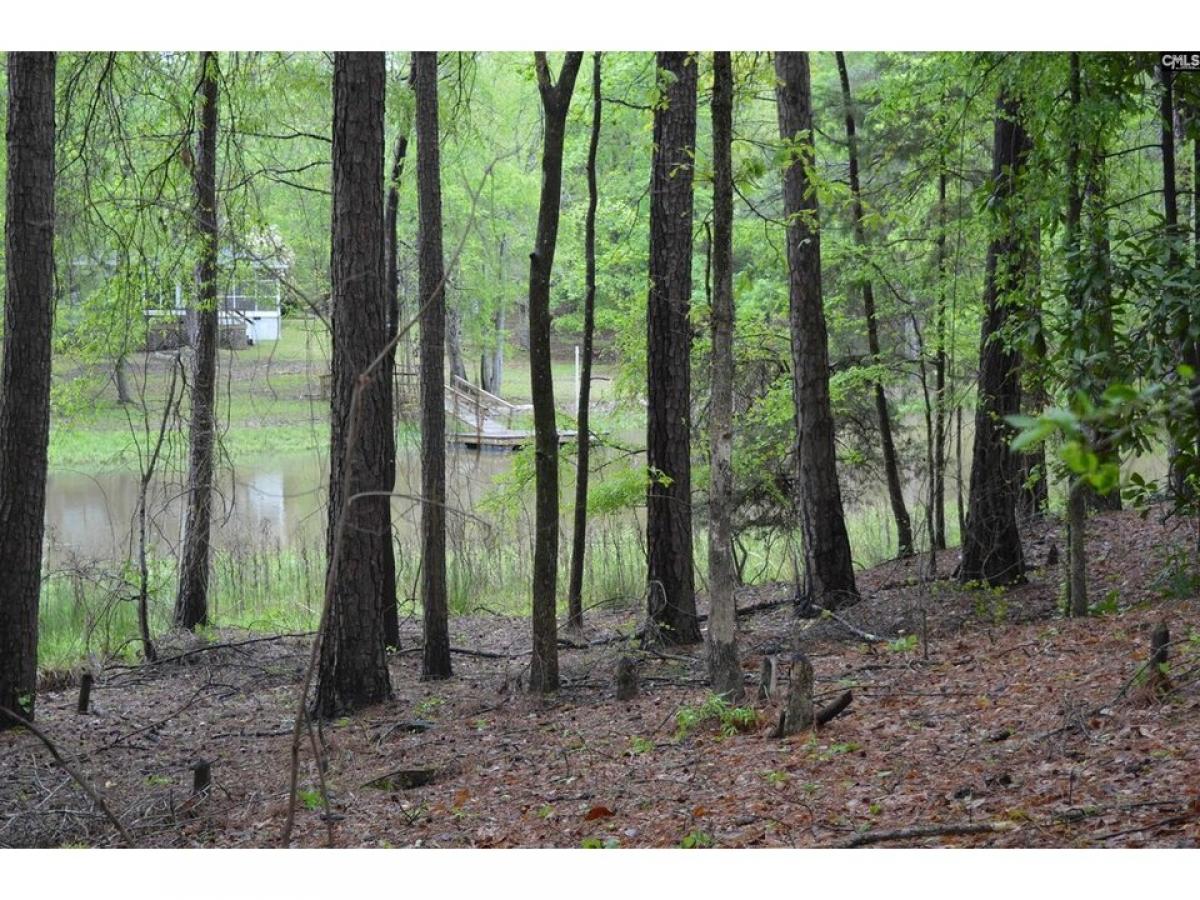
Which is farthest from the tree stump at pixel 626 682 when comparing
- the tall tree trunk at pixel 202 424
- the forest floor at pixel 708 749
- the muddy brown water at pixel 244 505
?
the muddy brown water at pixel 244 505

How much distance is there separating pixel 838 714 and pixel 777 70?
5164 mm

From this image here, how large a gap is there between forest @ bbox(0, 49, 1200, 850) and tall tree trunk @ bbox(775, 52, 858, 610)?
30mm

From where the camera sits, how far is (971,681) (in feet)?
18.1

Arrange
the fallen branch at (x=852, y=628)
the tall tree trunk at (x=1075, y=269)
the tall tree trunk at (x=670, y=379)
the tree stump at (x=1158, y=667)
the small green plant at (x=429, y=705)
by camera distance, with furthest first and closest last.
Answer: the tall tree trunk at (x=670, y=379) → the fallen branch at (x=852, y=628) → the small green plant at (x=429, y=705) → the tall tree trunk at (x=1075, y=269) → the tree stump at (x=1158, y=667)

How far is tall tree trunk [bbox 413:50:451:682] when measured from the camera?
7.05 meters

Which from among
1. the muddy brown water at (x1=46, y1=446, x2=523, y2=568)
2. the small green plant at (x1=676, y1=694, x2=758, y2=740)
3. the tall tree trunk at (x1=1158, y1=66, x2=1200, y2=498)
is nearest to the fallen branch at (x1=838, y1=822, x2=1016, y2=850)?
the tall tree trunk at (x1=1158, y1=66, x2=1200, y2=498)

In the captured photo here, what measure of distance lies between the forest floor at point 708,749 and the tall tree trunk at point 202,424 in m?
1.56

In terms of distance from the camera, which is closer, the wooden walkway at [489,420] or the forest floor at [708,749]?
the forest floor at [708,749]

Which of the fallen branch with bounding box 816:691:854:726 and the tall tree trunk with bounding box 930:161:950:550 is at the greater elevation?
the tall tree trunk with bounding box 930:161:950:550

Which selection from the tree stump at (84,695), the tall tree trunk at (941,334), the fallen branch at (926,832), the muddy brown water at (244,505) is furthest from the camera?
the muddy brown water at (244,505)

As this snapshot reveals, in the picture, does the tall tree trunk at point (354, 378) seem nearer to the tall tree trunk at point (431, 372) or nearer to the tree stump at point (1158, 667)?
the tall tree trunk at point (431, 372)

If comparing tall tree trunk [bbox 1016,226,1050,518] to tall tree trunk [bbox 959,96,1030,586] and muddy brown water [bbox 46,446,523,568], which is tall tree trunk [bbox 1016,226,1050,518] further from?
muddy brown water [bbox 46,446,523,568]

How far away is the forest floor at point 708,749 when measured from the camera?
12.2 feet

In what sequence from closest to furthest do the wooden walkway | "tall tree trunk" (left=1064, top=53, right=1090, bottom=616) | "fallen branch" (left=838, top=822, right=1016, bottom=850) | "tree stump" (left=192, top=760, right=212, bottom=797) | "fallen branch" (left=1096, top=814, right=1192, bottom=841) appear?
"fallen branch" (left=1096, top=814, right=1192, bottom=841) < "fallen branch" (left=838, top=822, right=1016, bottom=850) < "tall tree trunk" (left=1064, top=53, right=1090, bottom=616) < "tree stump" (left=192, top=760, right=212, bottom=797) < the wooden walkway
